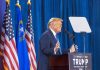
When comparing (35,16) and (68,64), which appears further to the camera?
(35,16)

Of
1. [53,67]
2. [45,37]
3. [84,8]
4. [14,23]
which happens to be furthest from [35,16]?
[53,67]

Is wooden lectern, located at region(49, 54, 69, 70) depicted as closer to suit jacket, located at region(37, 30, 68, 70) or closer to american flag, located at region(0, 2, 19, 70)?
suit jacket, located at region(37, 30, 68, 70)

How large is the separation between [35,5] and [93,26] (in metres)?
1.54

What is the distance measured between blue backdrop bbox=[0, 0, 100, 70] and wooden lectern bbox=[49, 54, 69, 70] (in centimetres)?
230

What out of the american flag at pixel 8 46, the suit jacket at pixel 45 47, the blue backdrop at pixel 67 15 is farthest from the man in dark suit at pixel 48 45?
the blue backdrop at pixel 67 15

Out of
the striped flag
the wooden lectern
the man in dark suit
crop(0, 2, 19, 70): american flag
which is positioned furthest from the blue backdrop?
the wooden lectern

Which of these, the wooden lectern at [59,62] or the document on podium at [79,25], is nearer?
the wooden lectern at [59,62]

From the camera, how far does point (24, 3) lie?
22.5ft

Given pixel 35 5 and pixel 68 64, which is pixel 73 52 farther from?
pixel 35 5

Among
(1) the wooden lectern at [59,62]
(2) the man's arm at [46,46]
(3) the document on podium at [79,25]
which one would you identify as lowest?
(1) the wooden lectern at [59,62]

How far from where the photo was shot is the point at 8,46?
557cm

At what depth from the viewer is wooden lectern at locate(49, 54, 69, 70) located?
15.1 ft

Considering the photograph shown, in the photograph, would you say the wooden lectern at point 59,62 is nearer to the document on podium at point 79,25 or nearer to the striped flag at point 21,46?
the document on podium at point 79,25

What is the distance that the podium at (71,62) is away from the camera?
443 centimetres
